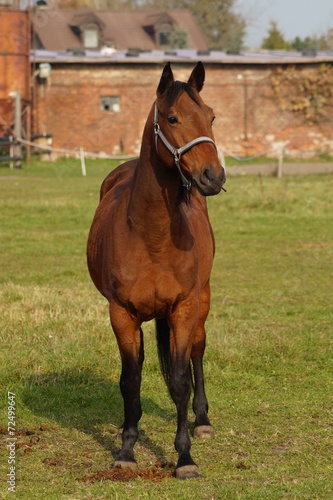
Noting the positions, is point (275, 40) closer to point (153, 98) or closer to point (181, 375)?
point (153, 98)

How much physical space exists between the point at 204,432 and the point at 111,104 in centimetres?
3671

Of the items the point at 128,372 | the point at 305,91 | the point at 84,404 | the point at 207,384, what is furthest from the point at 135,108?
the point at 128,372

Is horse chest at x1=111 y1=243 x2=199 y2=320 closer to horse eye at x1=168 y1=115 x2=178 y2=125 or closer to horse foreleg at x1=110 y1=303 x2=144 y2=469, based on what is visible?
horse foreleg at x1=110 y1=303 x2=144 y2=469

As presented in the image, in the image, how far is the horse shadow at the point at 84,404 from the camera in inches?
273

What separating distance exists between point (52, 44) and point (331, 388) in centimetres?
4988

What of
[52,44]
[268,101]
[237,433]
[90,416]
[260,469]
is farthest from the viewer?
[52,44]

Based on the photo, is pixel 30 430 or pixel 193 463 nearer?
pixel 193 463

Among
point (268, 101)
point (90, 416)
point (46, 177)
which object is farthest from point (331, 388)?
point (268, 101)

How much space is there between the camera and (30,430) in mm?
6852

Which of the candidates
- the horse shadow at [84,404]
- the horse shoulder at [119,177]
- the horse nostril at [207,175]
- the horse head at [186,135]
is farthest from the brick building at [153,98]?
the horse nostril at [207,175]

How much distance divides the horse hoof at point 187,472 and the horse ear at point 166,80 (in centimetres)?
224

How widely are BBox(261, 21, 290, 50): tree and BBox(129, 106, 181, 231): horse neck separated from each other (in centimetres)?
6614

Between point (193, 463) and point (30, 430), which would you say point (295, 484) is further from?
point (30, 430)

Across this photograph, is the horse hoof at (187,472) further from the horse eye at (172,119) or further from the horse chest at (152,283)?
the horse eye at (172,119)
